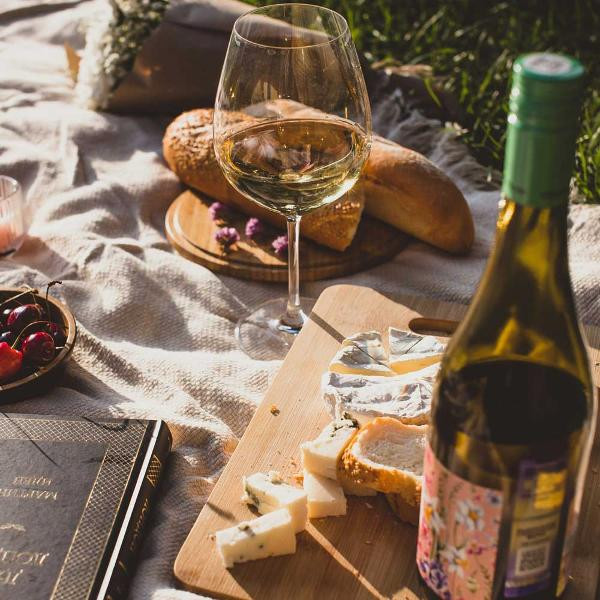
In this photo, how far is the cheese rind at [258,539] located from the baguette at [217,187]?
0.58m

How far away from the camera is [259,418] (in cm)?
Answer: 98

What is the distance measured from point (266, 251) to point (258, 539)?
63 centimetres

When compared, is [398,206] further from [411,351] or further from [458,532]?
[458,532]

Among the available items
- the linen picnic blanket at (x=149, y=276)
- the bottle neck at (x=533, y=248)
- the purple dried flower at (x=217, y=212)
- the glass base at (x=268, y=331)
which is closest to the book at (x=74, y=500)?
the linen picnic blanket at (x=149, y=276)

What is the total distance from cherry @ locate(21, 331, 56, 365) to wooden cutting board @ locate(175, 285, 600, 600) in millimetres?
269

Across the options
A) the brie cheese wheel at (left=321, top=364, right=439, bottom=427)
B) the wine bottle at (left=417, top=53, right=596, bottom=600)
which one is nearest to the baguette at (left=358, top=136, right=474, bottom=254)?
the brie cheese wheel at (left=321, top=364, right=439, bottom=427)

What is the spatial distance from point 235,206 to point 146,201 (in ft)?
0.53

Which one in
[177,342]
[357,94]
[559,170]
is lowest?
[177,342]

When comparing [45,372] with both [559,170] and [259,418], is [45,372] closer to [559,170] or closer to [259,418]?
[259,418]

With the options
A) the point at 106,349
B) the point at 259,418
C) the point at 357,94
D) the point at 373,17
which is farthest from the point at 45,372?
the point at 373,17

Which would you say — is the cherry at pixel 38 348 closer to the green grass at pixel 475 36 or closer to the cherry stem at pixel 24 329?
the cherry stem at pixel 24 329

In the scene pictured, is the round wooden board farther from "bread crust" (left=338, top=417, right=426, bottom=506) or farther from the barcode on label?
the barcode on label

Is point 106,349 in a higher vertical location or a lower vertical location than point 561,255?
lower

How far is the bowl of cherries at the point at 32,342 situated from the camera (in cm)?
106
